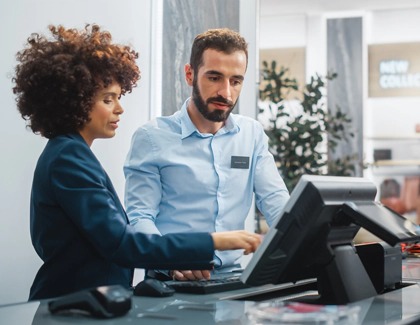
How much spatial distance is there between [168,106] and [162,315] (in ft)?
7.91

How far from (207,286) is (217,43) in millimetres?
1183

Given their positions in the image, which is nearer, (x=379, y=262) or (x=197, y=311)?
(x=197, y=311)

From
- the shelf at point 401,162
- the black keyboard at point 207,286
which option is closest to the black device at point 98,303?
the black keyboard at point 207,286

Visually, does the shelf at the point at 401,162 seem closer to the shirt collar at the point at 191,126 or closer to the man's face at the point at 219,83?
the shirt collar at the point at 191,126

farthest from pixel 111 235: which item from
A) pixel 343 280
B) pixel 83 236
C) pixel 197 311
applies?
pixel 343 280

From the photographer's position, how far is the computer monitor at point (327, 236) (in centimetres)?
171

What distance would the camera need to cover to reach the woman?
184 centimetres

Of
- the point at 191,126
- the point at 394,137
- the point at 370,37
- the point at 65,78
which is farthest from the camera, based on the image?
the point at 370,37

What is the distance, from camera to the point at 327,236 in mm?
1834

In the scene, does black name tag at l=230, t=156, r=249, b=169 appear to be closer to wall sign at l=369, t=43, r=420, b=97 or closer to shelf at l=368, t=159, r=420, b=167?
shelf at l=368, t=159, r=420, b=167

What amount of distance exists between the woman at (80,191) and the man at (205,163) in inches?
28.0

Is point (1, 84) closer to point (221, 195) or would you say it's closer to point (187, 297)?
point (221, 195)

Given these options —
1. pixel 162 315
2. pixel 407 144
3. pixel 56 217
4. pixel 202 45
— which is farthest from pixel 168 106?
pixel 407 144

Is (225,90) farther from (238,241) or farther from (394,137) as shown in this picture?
(394,137)
